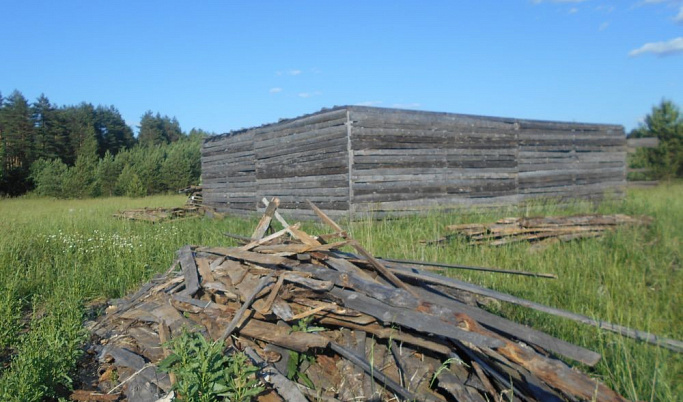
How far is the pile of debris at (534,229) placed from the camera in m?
7.06

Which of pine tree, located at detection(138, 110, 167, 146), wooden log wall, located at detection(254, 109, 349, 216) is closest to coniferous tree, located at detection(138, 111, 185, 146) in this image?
pine tree, located at detection(138, 110, 167, 146)

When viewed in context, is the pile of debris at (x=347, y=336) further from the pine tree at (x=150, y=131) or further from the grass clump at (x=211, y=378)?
the pine tree at (x=150, y=131)

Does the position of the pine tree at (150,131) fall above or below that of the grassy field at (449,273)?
above

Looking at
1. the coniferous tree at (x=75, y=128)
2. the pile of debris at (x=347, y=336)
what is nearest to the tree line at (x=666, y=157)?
the pile of debris at (x=347, y=336)

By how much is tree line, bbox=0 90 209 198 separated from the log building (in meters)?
17.6

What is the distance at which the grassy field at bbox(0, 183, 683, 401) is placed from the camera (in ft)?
11.2

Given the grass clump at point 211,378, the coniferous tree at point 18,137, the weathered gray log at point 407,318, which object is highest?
the coniferous tree at point 18,137

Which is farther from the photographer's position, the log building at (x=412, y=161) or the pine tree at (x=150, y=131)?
the pine tree at (x=150, y=131)

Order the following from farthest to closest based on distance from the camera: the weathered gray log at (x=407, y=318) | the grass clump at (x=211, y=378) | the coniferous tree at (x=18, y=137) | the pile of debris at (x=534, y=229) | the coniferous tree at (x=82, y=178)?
the coniferous tree at (x=18, y=137), the coniferous tree at (x=82, y=178), the pile of debris at (x=534, y=229), the weathered gray log at (x=407, y=318), the grass clump at (x=211, y=378)

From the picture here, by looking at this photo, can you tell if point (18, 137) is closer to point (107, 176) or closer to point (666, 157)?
point (107, 176)

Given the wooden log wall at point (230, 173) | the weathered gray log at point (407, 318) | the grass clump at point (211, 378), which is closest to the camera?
the grass clump at point (211, 378)

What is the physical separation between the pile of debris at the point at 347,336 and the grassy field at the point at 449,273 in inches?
12.5

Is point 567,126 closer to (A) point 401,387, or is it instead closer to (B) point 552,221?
(B) point 552,221

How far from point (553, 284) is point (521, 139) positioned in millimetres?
8453
